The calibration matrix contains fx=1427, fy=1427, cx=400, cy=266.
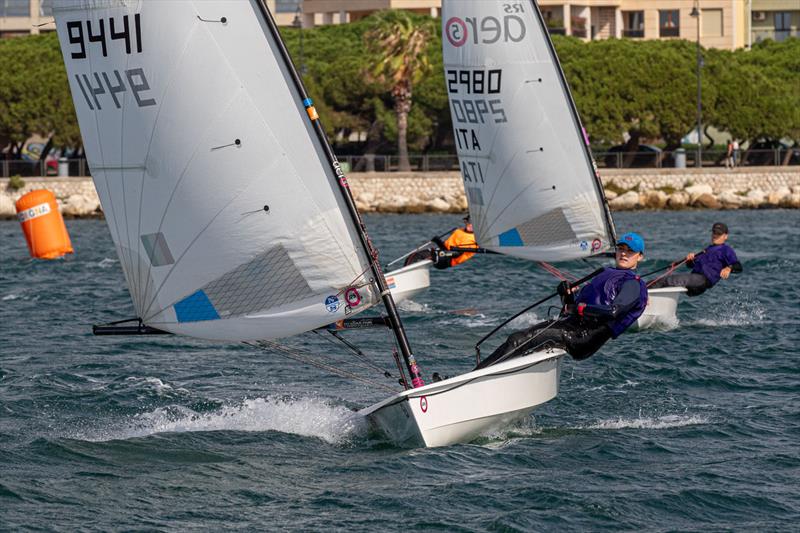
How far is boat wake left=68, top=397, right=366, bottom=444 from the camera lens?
12.9m

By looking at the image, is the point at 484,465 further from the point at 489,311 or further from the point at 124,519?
the point at 489,311

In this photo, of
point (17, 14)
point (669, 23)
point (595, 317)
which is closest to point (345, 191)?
point (595, 317)

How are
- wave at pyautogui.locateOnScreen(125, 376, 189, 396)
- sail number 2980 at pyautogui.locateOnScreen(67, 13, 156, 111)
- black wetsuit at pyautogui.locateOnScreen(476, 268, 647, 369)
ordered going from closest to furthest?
sail number 2980 at pyautogui.locateOnScreen(67, 13, 156, 111) → black wetsuit at pyautogui.locateOnScreen(476, 268, 647, 369) → wave at pyautogui.locateOnScreen(125, 376, 189, 396)

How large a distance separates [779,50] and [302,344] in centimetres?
5310

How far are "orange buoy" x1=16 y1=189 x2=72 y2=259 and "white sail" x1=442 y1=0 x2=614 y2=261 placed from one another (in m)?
16.0

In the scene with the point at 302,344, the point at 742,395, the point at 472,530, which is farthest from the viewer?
the point at 302,344

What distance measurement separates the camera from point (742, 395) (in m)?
15.0

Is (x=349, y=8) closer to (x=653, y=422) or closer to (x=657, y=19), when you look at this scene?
(x=657, y=19)

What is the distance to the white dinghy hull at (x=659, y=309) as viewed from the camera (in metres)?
19.5

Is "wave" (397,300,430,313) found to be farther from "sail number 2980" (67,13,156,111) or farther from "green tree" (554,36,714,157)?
"green tree" (554,36,714,157)

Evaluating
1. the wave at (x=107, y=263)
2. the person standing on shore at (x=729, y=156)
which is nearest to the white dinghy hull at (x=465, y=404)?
the wave at (x=107, y=263)

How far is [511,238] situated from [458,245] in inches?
71.2

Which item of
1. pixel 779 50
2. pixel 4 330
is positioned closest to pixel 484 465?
pixel 4 330

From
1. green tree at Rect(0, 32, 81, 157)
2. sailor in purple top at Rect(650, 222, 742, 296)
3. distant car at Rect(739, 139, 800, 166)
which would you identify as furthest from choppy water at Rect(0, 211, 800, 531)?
green tree at Rect(0, 32, 81, 157)
